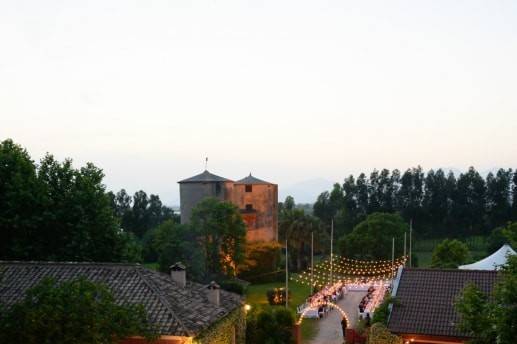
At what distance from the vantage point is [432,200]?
77.4 m

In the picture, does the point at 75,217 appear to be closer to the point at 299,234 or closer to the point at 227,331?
the point at 227,331

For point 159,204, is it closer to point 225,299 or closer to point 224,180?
point 224,180

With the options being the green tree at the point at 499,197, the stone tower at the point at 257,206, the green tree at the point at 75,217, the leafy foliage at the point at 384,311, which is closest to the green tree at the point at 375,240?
the stone tower at the point at 257,206

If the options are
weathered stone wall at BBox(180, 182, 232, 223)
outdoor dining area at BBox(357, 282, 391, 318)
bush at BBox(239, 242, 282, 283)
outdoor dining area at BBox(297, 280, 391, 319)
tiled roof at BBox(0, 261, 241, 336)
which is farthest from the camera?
weathered stone wall at BBox(180, 182, 232, 223)

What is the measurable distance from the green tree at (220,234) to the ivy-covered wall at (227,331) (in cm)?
2017

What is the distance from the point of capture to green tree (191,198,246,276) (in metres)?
40.4

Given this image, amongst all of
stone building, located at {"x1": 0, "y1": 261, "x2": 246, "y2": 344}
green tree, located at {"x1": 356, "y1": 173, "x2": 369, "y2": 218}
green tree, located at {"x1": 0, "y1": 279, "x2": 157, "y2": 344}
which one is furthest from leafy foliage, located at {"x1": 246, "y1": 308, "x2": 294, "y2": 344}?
green tree, located at {"x1": 356, "y1": 173, "x2": 369, "y2": 218}

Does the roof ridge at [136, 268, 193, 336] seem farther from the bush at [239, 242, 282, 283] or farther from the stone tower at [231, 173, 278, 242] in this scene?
the stone tower at [231, 173, 278, 242]

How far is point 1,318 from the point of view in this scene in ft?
43.0

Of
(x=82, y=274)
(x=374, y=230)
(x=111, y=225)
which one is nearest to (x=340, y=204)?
(x=374, y=230)

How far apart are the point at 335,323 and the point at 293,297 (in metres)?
10.1

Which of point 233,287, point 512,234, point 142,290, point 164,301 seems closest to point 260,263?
point 233,287

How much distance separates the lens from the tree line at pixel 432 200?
74.9 metres

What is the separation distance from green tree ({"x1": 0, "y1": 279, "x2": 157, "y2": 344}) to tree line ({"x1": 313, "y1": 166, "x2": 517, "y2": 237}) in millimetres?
60673
